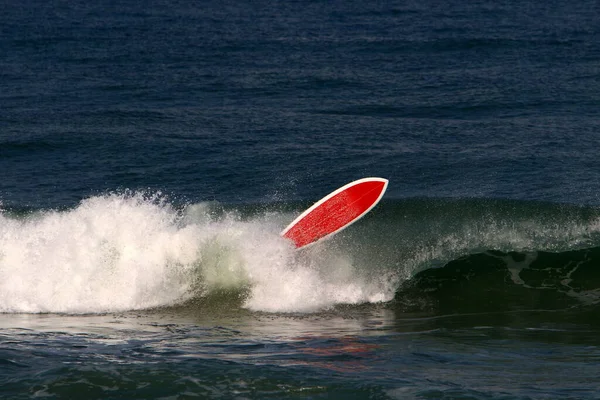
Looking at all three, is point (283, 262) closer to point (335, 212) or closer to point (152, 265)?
point (335, 212)

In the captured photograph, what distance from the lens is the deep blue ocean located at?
1019 cm

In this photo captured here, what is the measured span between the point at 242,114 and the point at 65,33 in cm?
1341

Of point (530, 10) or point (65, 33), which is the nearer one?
point (65, 33)

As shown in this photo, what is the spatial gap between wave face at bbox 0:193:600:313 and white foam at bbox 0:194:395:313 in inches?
Result: 0.8

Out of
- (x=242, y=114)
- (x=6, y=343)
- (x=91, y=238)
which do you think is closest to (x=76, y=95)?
(x=242, y=114)

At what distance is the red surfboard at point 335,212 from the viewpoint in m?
15.1

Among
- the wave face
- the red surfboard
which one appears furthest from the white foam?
the red surfboard

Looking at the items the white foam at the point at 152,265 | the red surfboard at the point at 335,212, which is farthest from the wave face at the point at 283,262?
the red surfboard at the point at 335,212

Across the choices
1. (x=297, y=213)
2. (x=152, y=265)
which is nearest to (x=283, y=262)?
(x=152, y=265)

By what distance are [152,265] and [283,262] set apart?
2092mm

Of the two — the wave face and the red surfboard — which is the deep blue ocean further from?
the red surfboard

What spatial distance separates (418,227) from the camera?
16.9 m

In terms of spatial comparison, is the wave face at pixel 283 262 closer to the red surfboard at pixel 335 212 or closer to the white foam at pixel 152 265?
the white foam at pixel 152 265

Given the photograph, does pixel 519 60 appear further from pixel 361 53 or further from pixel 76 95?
pixel 76 95
